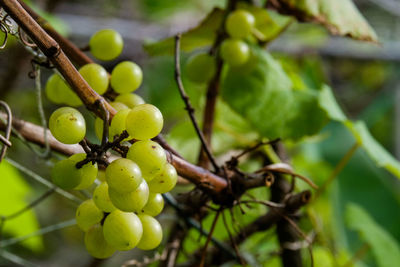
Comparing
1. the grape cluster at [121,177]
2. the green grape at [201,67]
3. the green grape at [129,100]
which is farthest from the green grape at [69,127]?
the green grape at [201,67]

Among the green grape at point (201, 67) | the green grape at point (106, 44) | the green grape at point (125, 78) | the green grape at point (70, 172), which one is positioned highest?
the green grape at point (201, 67)

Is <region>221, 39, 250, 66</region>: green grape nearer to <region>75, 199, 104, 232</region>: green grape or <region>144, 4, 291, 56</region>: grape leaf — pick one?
<region>144, 4, 291, 56</region>: grape leaf

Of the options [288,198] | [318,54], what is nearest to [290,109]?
[288,198]

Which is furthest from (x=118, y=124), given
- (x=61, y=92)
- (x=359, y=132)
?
(x=359, y=132)

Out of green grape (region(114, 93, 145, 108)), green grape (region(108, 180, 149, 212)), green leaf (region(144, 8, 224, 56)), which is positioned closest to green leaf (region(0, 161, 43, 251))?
green leaf (region(144, 8, 224, 56))

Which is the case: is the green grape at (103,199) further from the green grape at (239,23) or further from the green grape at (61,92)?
the green grape at (239,23)

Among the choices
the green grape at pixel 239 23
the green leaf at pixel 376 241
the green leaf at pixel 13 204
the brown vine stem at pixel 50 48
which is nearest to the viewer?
the brown vine stem at pixel 50 48

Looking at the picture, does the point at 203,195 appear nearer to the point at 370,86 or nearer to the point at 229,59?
the point at 229,59
